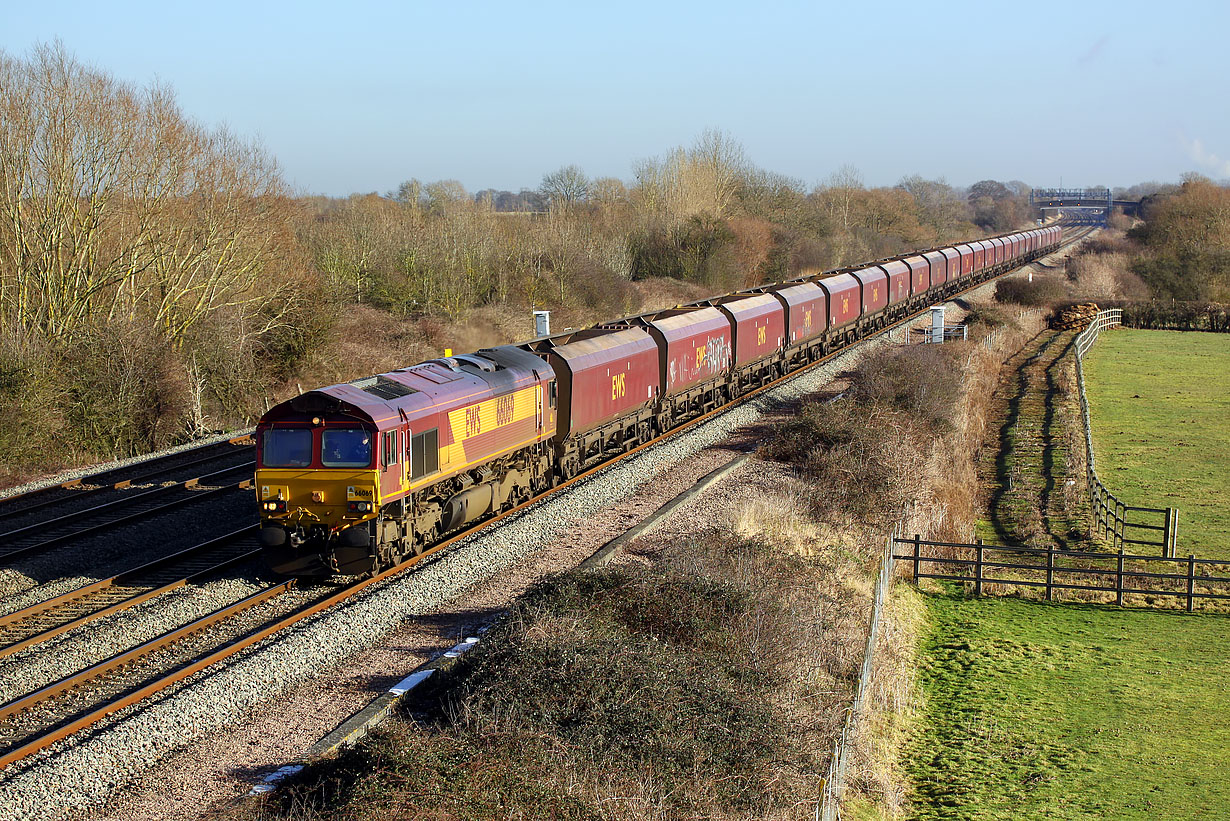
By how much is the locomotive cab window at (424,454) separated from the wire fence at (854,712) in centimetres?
739

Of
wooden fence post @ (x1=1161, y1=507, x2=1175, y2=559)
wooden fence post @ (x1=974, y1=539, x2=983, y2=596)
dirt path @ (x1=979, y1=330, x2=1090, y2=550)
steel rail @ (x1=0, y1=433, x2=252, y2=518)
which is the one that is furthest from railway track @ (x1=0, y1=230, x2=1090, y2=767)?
wooden fence post @ (x1=1161, y1=507, x2=1175, y2=559)

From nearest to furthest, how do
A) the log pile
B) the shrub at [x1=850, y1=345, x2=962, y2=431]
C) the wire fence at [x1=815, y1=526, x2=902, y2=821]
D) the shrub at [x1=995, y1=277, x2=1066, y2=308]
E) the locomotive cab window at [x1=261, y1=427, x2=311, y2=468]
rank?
the wire fence at [x1=815, y1=526, x2=902, y2=821]
the locomotive cab window at [x1=261, y1=427, x2=311, y2=468]
the shrub at [x1=850, y1=345, x2=962, y2=431]
the log pile
the shrub at [x1=995, y1=277, x2=1066, y2=308]

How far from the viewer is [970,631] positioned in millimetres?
18328

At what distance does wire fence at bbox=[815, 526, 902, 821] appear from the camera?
1035cm

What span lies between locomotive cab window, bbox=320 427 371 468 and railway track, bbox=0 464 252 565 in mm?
6375

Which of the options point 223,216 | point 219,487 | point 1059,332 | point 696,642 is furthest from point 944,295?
point 696,642

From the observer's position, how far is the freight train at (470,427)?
15.4m

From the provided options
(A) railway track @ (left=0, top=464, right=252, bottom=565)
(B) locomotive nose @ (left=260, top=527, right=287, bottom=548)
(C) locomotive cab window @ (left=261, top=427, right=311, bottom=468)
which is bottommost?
(A) railway track @ (left=0, top=464, right=252, bottom=565)

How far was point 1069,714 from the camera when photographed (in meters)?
15.0

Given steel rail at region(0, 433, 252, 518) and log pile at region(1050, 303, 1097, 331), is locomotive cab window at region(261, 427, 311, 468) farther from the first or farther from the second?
log pile at region(1050, 303, 1097, 331)

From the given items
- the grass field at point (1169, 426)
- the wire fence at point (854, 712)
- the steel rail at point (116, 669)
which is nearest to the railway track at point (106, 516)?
the steel rail at point (116, 669)

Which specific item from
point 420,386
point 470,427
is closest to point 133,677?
point 420,386

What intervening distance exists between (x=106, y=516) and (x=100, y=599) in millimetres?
5305

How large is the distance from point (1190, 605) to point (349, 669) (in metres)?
15.5
